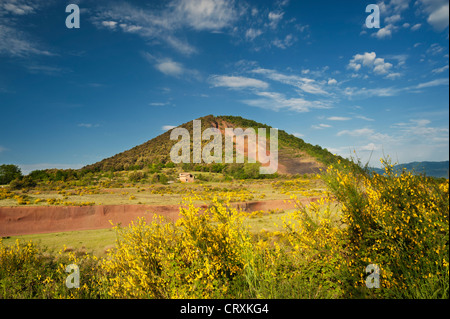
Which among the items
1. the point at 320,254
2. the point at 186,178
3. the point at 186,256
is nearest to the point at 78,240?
the point at 186,256

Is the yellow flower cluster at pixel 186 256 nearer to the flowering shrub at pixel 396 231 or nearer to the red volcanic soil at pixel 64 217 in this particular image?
the flowering shrub at pixel 396 231

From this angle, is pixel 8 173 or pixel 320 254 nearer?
pixel 320 254

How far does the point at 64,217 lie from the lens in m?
11.2

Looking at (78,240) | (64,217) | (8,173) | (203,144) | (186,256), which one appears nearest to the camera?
(186,256)

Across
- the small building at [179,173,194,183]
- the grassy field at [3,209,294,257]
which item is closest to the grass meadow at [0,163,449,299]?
the grassy field at [3,209,294,257]

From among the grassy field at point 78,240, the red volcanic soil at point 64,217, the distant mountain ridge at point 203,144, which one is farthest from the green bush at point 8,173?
the distant mountain ridge at point 203,144

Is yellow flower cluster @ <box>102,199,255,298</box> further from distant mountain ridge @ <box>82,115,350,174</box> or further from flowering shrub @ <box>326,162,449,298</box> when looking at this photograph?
distant mountain ridge @ <box>82,115,350,174</box>

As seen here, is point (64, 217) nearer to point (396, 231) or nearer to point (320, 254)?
point (320, 254)

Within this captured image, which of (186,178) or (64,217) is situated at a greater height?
(186,178)

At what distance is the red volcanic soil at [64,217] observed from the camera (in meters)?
9.85

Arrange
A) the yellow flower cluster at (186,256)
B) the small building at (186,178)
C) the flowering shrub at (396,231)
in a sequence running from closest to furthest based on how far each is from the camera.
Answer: the flowering shrub at (396,231)
the yellow flower cluster at (186,256)
the small building at (186,178)

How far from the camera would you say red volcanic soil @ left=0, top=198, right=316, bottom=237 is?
9852 millimetres

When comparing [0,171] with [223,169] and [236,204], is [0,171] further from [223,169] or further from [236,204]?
[223,169]
